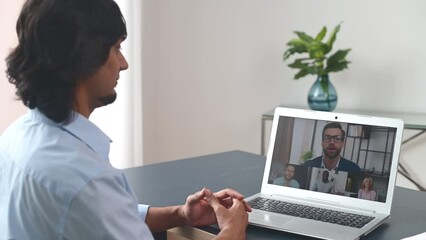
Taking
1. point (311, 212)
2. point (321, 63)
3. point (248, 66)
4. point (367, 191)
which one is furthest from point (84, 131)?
point (248, 66)

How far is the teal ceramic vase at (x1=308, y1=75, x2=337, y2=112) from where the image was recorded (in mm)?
2699

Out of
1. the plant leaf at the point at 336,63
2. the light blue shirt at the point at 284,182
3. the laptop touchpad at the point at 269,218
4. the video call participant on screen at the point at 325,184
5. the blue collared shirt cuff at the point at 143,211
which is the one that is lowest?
the blue collared shirt cuff at the point at 143,211


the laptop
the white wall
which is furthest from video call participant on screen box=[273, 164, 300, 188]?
the white wall

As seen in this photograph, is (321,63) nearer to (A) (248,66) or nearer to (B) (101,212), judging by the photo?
(A) (248,66)

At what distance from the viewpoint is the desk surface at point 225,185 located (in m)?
1.28

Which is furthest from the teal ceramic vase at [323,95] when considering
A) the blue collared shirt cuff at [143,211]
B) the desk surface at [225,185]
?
the blue collared shirt cuff at [143,211]

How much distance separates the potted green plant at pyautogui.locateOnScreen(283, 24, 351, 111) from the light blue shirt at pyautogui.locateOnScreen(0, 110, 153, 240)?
1813 millimetres

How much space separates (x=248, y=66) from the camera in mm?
3238

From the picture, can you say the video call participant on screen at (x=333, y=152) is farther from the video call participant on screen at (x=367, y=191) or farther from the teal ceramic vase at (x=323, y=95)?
the teal ceramic vase at (x=323, y=95)

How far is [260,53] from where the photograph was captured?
10.4ft

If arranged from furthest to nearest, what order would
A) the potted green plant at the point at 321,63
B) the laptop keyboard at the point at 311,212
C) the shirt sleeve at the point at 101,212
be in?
1. the potted green plant at the point at 321,63
2. the laptop keyboard at the point at 311,212
3. the shirt sleeve at the point at 101,212

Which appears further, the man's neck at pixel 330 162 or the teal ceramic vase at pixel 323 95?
the teal ceramic vase at pixel 323 95

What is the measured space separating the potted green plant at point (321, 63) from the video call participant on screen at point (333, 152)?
4.24 feet

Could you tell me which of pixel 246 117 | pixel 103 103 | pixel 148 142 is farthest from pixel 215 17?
pixel 103 103
